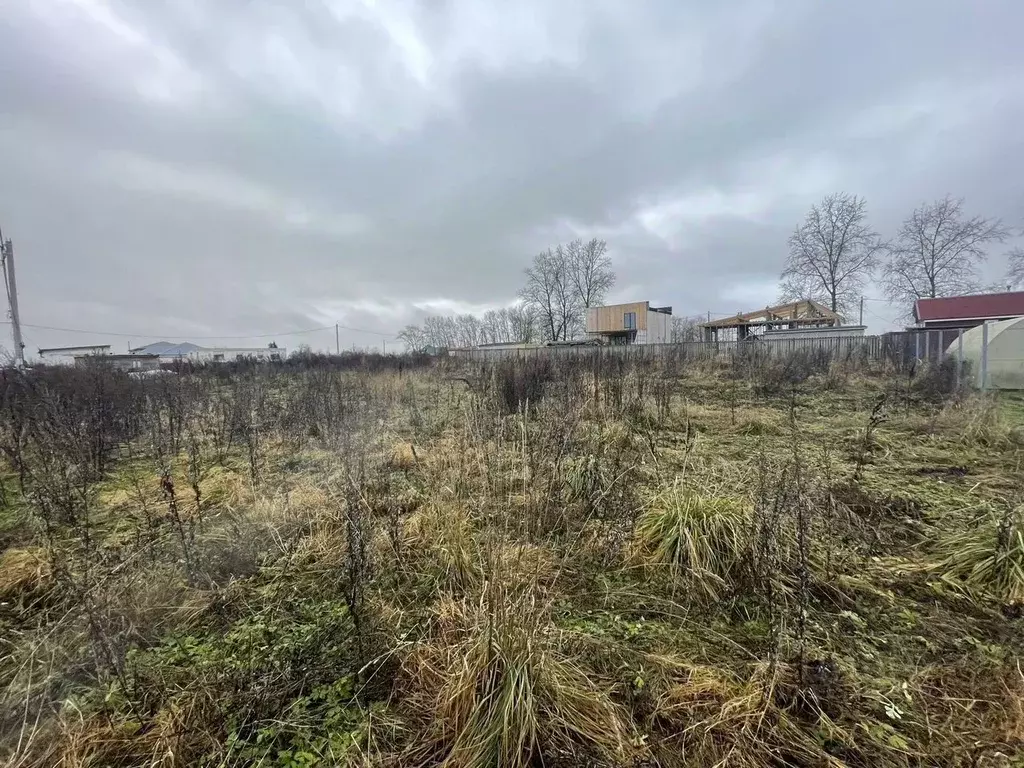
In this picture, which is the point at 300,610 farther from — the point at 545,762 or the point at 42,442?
the point at 42,442

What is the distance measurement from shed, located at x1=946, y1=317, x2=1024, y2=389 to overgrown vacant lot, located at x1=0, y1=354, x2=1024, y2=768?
8.24 meters

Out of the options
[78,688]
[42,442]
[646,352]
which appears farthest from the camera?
[646,352]

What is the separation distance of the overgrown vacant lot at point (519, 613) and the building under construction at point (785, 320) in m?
27.1

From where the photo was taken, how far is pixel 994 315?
1006 inches

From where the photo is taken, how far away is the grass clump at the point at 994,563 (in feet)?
7.15

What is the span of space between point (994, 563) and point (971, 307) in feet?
120

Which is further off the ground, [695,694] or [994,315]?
[994,315]

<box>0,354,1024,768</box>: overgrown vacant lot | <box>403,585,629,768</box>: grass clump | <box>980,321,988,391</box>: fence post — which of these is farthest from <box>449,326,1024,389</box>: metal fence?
<box>403,585,629,768</box>: grass clump

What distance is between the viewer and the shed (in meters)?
9.72

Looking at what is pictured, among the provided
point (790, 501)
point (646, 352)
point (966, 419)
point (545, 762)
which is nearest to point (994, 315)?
point (646, 352)

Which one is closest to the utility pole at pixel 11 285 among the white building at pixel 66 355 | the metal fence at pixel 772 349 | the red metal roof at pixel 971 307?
the white building at pixel 66 355

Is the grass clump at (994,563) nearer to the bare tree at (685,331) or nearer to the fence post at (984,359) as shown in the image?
the fence post at (984,359)

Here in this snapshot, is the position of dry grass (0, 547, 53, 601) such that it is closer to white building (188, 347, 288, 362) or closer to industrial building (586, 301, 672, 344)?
white building (188, 347, 288, 362)

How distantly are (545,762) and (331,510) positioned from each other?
8.00 feet
